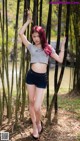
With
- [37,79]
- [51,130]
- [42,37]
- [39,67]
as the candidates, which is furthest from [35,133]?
[42,37]

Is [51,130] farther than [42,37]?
Yes

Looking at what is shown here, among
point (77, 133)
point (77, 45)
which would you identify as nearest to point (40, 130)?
point (77, 133)

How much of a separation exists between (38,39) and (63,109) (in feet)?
6.73

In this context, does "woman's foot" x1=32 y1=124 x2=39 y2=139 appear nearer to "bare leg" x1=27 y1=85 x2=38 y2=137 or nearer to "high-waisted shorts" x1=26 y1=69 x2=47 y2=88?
"bare leg" x1=27 y1=85 x2=38 y2=137

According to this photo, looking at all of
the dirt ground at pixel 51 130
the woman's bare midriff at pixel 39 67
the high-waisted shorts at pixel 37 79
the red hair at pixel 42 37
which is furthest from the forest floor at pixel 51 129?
the red hair at pixel 42 37

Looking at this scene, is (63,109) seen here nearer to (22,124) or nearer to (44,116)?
(44,116)

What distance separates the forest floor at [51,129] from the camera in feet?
13.5

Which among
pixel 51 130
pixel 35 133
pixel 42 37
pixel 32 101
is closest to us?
pixel 42 37

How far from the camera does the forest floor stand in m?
4.11

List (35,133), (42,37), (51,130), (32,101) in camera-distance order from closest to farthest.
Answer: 1. (42,37)
2. (32,101)
3. (35,133)
4. (51,130)

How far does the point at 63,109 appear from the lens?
5.49m

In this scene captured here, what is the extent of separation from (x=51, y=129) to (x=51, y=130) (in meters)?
0.04

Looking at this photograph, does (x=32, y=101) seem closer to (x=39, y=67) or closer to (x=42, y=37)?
(x=39, y=67)

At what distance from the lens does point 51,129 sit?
435 centimetres
